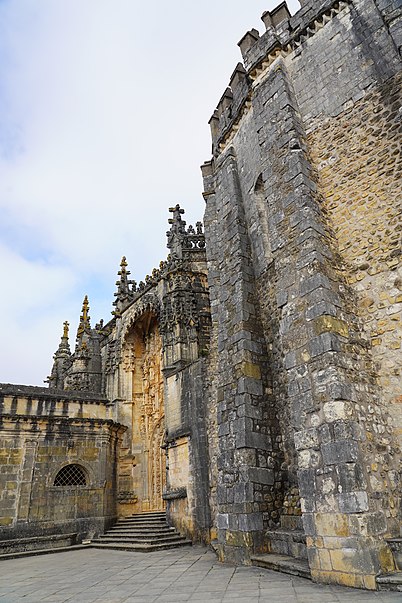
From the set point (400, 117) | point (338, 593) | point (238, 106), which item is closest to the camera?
point (338, 593)

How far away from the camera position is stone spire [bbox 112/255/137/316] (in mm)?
18547

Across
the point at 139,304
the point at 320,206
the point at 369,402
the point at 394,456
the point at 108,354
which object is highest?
the point at 139,304

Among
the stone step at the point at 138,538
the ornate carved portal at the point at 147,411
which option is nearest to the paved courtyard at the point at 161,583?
the stone step at the point at 138,538

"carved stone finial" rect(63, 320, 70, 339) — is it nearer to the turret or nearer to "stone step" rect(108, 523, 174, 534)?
the turret

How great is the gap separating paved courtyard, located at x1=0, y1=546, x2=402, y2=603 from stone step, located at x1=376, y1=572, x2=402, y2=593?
14 centimetres

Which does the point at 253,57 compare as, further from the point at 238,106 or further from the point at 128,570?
the point at 128,570

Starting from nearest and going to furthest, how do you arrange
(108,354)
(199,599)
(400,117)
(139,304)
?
(199,599) < (400,117) < (139,304) < (108,354)

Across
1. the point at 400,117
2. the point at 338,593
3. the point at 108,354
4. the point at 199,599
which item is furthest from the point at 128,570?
the point at 108,354

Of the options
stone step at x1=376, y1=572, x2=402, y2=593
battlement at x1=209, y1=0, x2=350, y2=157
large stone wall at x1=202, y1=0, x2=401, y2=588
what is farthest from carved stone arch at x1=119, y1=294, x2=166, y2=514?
stone step at x1=376, y1=572, x2=402, y2=593

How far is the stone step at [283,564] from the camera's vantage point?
5109 mm

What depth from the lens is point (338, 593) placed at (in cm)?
414

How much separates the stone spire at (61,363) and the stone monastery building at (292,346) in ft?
36.3

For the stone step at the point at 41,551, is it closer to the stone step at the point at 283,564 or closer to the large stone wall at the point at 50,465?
the large stone wall at the point at 50,465

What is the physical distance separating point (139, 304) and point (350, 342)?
12.3 m
